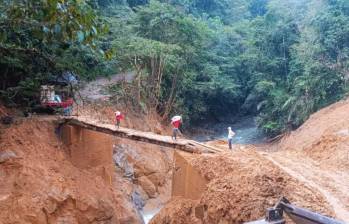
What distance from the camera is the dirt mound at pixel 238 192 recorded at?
792cm

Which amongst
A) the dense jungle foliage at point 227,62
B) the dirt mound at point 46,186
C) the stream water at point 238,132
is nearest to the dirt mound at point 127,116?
the dense jungle foliage at point 227,62

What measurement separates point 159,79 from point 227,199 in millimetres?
12872

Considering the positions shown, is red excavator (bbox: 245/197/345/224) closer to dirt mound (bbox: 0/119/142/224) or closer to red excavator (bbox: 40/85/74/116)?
dirt mound (bbox: 0/119/142/224)

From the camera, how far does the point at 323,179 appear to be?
32.6ft

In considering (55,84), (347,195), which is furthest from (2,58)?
(347,195)

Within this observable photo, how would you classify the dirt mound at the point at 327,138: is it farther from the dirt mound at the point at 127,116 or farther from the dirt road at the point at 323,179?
the dirt mound at the point at 127,116

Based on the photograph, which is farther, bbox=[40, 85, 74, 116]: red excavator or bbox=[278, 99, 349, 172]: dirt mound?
bbox=[40, 85, 74, 116]: red excavator

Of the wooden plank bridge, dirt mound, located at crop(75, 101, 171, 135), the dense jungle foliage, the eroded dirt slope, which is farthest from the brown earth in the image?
the eroded dirt slope

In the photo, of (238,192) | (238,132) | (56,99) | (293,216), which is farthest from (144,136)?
(238,132)

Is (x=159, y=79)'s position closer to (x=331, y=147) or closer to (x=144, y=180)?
(x=144, y=180)

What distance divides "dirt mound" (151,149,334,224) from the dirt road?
34cm

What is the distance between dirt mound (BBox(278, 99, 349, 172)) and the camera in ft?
40.6

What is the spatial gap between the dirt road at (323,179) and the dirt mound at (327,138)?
2.42 feet

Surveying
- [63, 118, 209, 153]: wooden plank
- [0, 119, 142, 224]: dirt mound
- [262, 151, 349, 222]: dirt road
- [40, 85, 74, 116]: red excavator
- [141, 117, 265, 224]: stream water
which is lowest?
[141, 117, 265, 224]: stream water
